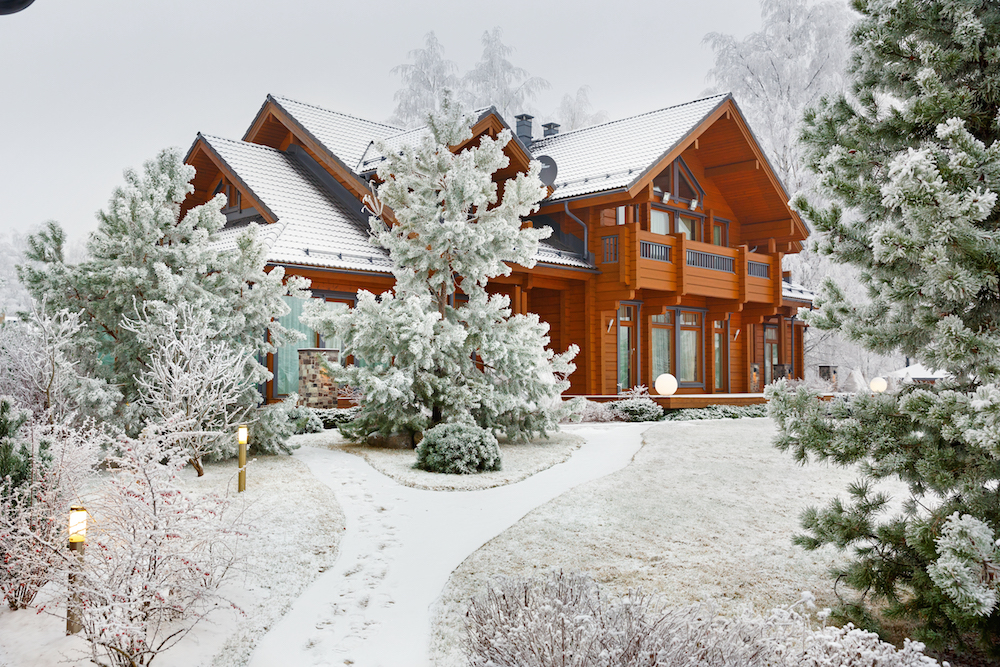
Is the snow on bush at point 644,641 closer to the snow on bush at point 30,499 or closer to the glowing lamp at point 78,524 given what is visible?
the glowing lamp at point 78,524

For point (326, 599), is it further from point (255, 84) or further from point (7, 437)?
point (255, 84)

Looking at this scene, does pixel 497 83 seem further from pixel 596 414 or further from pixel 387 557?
pixel 387 557

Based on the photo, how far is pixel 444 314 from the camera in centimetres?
1213

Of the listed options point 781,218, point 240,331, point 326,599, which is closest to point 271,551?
point 326,599

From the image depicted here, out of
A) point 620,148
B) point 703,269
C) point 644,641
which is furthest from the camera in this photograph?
point 620,148

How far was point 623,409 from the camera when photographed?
17.1 meters

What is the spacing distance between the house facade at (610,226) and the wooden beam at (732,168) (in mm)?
38

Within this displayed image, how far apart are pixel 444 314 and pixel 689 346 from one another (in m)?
11.7

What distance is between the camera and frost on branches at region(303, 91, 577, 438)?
11266 mm

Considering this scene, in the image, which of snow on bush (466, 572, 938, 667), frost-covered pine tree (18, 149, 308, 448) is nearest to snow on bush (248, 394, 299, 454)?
frost-covered pine tree (18, 149, 308, 448)

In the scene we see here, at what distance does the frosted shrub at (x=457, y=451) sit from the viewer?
32.0ft

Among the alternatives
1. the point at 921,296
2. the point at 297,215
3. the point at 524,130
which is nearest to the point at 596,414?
the point at 297,215

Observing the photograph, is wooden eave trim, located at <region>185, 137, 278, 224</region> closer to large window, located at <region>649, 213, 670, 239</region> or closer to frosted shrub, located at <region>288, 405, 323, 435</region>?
frosted shrub, located at <region>288, 405, 323, 435</region>

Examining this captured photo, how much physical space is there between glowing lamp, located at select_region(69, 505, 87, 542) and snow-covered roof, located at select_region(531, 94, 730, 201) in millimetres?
14875
